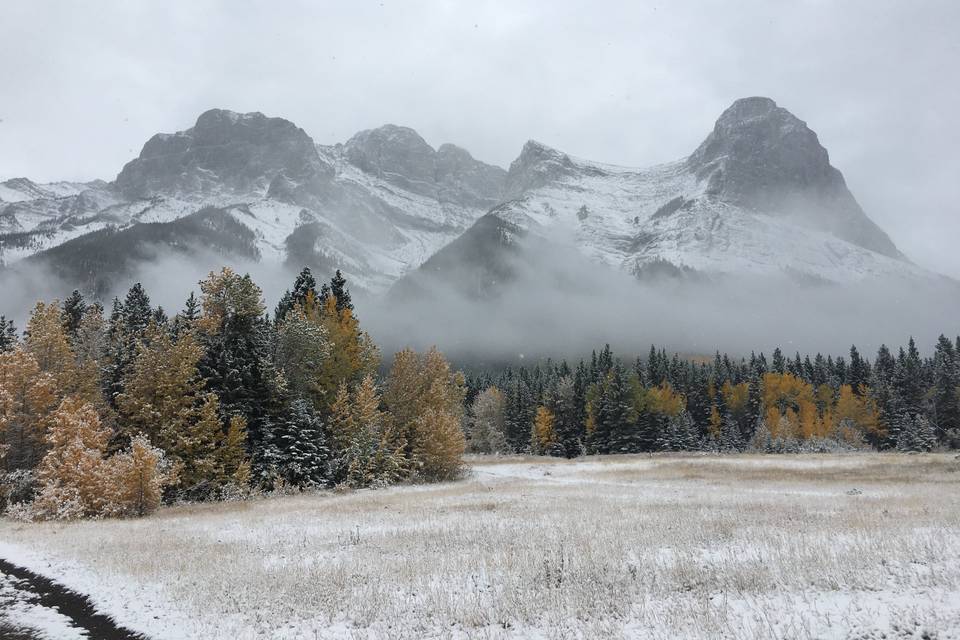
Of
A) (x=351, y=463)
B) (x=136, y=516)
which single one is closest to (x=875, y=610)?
(x=136, y=516)

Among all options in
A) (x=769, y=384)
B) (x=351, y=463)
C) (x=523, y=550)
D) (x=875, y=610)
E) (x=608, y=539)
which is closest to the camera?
(x=875, y=610)

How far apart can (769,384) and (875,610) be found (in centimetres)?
11277

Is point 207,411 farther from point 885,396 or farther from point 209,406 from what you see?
point 885,396

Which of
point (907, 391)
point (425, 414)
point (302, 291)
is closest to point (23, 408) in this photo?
point (302, 291)

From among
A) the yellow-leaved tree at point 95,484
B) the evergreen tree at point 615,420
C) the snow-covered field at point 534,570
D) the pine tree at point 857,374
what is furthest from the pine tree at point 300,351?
the pine tree at point 857,374

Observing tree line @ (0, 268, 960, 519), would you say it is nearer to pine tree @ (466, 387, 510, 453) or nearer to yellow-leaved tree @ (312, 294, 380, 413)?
yellow-leaved tree @ (312, 294, 380, 413)

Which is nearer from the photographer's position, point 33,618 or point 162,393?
point 33,618

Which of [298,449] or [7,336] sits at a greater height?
[7,336]

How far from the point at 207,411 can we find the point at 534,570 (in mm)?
27483

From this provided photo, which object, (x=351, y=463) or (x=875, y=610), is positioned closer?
(x=875, y=610)

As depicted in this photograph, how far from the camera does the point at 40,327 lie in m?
35.9

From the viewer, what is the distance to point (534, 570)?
37.0 feet

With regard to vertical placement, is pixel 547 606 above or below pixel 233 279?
below

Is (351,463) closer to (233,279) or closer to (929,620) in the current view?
(233,279)
